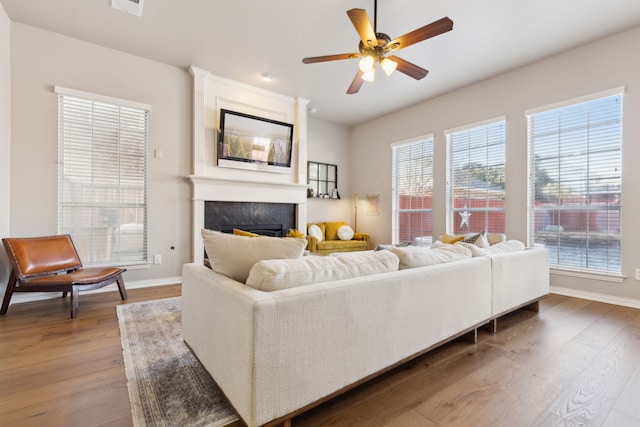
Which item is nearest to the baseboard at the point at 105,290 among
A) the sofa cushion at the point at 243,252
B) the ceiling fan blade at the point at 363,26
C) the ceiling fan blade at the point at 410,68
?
the sofa cushion at the point at 243,252

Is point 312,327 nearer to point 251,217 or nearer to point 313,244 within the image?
point 251,217

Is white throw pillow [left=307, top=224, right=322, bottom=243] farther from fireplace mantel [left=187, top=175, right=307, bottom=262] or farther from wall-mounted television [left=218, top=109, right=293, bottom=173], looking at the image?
wall-mounted television [left=218, top=109, right=293, bottom=173]

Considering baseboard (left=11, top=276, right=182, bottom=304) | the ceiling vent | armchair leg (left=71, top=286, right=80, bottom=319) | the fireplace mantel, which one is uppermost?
the ceiling vent

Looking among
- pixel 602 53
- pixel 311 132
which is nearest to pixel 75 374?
pixel 311 132

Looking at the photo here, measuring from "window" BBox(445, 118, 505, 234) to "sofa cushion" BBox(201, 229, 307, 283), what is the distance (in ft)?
12.7

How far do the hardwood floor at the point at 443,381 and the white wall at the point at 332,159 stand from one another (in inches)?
164

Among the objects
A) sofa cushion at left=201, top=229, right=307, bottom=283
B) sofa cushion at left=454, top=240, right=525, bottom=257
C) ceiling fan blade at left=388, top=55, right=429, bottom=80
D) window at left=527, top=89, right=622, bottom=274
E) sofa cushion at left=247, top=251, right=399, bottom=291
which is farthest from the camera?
window at left=527, top=89, right=622, bottom=274

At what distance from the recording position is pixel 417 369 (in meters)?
1.80

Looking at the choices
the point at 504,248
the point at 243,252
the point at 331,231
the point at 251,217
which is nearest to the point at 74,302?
the point at 243,252

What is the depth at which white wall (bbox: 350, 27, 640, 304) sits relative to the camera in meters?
3.12

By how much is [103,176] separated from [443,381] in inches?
164

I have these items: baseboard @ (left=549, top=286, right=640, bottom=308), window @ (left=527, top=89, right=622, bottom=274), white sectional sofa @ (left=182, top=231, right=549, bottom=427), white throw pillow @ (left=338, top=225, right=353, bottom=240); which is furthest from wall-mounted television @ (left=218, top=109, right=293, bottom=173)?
baseboard @ (left=549, top=286, right=640, bottom=308)

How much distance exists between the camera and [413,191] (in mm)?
A: 5504

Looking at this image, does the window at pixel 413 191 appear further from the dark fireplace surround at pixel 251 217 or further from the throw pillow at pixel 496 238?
the dark fireplace surround at pixel 251 217
